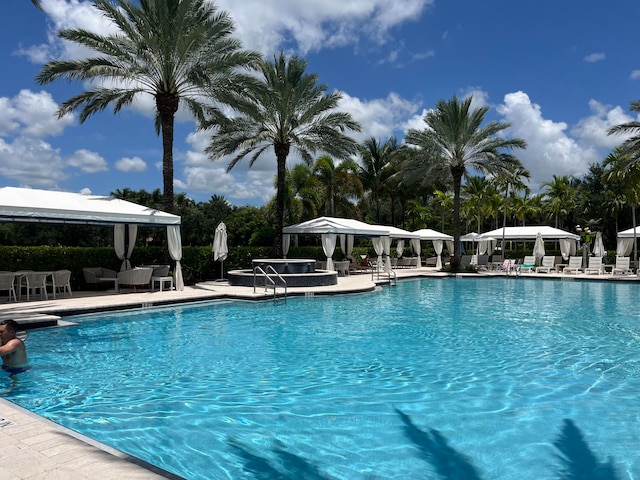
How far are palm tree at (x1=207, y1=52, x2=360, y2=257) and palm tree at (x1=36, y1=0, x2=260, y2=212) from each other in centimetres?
363

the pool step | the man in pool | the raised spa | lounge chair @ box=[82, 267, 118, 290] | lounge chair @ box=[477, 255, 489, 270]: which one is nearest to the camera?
the man in pool

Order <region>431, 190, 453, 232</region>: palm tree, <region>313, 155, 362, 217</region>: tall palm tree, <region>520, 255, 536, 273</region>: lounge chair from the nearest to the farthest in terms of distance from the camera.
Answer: <region>520, 255, 536, 273</region>: lounge chair → <region>313, 155, 362, 217</region>: tall palm tree → <region>431, 190, 453, 232</region>: palm tree

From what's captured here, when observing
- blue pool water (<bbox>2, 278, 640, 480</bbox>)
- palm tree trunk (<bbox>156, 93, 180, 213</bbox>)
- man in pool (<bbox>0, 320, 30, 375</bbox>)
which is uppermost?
palm tree trunk (<bbox>156, 93, 180, 213</bbox>)

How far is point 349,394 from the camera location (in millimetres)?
6082

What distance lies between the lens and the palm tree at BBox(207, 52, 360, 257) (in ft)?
69.9

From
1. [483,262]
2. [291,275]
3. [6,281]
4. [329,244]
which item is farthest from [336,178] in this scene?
[6,281]

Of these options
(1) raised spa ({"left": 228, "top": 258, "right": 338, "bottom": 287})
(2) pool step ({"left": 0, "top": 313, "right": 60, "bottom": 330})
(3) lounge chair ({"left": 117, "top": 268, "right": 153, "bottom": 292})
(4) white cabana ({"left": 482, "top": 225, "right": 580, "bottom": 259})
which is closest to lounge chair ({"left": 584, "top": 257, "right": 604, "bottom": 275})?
(4) white cabana ({"left": 482, "top": 225, "right": 580, "bottom": 259})

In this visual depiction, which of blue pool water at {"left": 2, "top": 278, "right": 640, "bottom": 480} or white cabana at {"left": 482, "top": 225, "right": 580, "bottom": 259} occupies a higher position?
white cabana at {"left": 482, "top": 225, "right": 580, "bottom": 259}

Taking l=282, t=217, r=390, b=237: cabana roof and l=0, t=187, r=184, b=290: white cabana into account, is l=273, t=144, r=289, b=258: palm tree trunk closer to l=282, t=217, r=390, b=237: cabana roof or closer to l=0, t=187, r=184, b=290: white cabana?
l=282, t=217, r=390, b=237: cabana roof

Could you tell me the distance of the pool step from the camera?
30.9ft

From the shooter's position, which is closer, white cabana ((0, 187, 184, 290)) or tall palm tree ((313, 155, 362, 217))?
white cabana ((0, 187, 184, 290))

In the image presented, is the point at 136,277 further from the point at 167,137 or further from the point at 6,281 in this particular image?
the point at 167,137

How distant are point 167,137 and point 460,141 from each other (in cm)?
1542

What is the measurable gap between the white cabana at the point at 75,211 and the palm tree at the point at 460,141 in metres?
15.5
